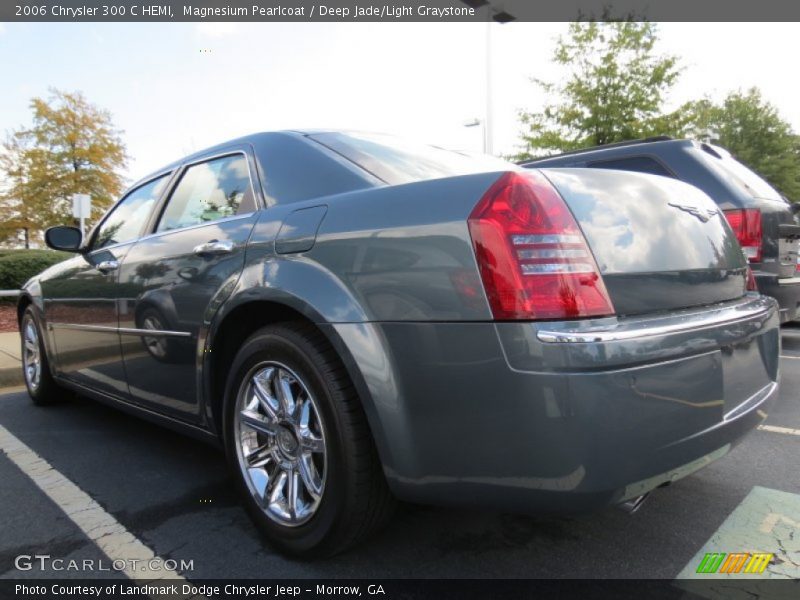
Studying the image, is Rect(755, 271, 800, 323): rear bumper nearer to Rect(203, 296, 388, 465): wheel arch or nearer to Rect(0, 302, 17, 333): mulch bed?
Rect(203, 296, 388, 465): wheel arch

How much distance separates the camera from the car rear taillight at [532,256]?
155 cm

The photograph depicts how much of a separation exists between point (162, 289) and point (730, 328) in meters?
2.29

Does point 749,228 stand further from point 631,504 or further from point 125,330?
point 125,330

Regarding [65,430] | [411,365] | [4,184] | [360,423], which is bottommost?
[65,430]

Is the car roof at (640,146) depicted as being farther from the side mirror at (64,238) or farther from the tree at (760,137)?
the tree at (760,137)

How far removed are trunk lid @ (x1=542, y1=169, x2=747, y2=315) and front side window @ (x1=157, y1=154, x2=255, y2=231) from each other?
1.34 m

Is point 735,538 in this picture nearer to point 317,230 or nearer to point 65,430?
point 317,230

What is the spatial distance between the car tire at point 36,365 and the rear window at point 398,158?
3.05 metres

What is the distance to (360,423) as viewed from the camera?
72.0 inches

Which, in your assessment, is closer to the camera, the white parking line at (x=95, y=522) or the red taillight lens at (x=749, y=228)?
the white parking line at (x=95, y=522)

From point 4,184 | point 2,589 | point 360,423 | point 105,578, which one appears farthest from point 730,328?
point 4,184

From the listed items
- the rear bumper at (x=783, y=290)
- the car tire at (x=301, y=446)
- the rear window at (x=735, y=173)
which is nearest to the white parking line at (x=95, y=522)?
the car tire at (x=301, y=446)

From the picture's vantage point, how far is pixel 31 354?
4.56m

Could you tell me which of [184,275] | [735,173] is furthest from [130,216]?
[735,173]
